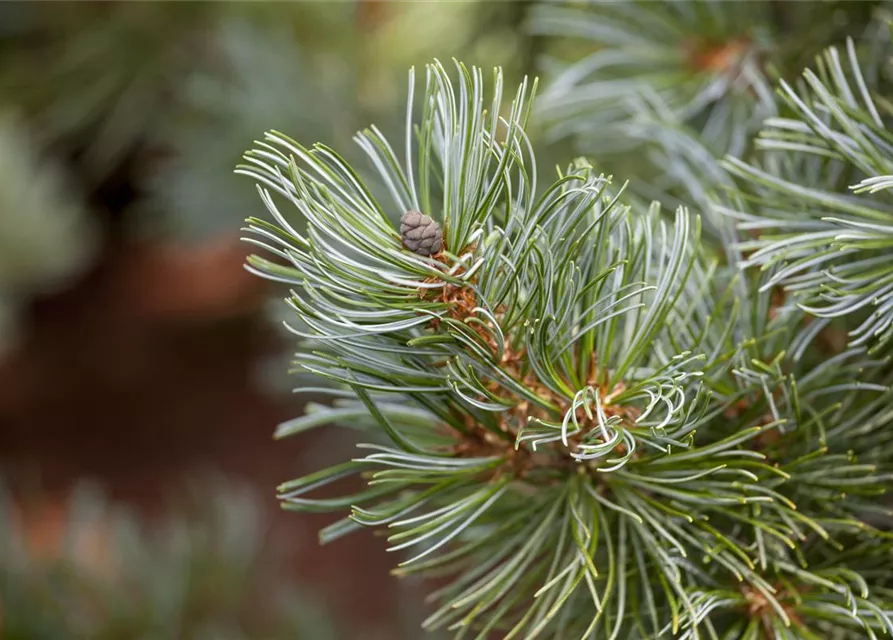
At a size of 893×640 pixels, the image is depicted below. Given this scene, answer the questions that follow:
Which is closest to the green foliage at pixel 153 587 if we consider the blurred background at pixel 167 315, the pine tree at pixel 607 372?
the blurred background at pixel 167 315

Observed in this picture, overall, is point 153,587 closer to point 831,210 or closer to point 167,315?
point 831,210

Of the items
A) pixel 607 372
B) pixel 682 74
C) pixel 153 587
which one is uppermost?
pixel 682 74

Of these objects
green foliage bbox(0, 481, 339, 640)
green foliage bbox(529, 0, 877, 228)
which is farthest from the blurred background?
green foliage bbox(529, 0, 877, 228)

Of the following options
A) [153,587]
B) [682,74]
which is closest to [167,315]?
[153,587]

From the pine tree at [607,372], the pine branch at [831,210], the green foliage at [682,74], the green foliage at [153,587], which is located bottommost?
the green foliage at [153,587]

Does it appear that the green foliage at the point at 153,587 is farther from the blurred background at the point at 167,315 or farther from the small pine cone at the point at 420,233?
the small pine cone at the point at 420,233

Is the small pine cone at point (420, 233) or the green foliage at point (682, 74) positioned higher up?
the green foliage at point (682, 74)

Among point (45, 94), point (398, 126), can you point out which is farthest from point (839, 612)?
point (45, 94)
